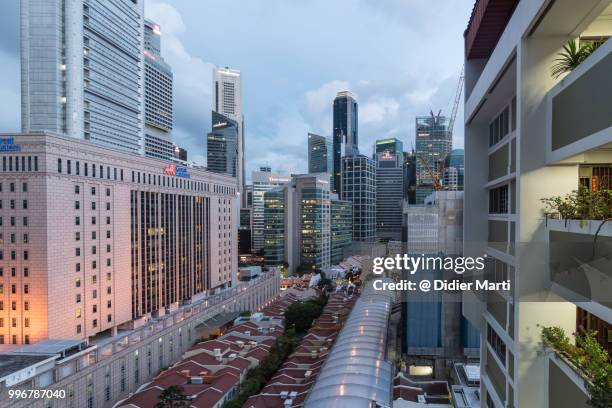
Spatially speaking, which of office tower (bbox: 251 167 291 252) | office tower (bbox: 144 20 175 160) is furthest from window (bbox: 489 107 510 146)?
office tower (bbox: 144 20 175 160)

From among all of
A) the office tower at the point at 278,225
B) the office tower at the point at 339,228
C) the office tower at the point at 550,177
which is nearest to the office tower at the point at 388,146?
the office tower at the point at 339,228

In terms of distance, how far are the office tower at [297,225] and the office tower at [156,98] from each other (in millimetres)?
44863

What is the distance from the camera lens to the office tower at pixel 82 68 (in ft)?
155

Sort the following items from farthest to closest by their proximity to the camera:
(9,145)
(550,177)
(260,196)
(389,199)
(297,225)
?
(389,199), (260,196), (297,225), (9,145), (550,177)

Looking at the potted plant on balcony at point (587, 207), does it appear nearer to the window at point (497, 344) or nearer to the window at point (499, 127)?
the window at point (499, 127)

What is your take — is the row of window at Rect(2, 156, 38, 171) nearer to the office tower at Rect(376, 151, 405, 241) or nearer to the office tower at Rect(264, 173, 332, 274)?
the office tower at Rect(264, 173, 332, 274)

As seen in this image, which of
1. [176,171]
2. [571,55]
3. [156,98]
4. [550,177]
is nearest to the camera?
[571,55]

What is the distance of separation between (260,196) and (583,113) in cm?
12493

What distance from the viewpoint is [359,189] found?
370 ft

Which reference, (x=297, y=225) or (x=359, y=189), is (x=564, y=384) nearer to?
(x=297, y=225)

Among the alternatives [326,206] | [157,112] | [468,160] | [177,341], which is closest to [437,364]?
[468,160]

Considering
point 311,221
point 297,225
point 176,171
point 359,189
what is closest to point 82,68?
point 176,171

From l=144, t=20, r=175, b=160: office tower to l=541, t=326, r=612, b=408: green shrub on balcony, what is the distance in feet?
343

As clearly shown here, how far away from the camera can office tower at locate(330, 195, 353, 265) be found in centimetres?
8875
